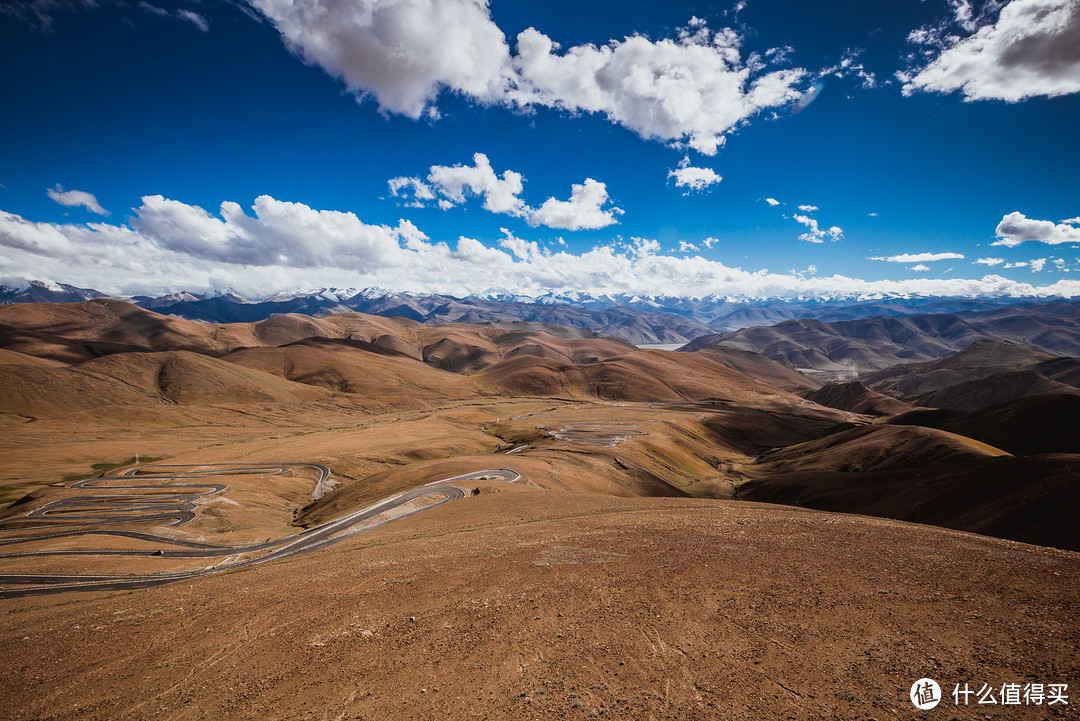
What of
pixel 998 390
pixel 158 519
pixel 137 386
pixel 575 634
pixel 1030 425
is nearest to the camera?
pixel 575 634

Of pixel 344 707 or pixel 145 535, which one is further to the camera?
pixel 145 535

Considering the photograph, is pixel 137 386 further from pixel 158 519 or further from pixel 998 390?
pixel 998 390

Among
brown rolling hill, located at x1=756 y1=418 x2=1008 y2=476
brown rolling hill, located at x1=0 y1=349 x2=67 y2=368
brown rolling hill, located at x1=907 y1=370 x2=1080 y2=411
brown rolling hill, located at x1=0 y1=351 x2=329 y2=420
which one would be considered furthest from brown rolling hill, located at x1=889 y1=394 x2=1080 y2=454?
brown rolling hill, located at x1=0 y1=349 x2=67 y2=368

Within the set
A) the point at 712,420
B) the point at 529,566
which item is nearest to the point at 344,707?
the point at 529,566

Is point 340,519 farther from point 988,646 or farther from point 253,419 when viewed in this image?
point 253,419

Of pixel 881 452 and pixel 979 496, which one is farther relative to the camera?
pixel 881 452

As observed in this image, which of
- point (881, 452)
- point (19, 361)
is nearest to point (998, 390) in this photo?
point (881, 452)
